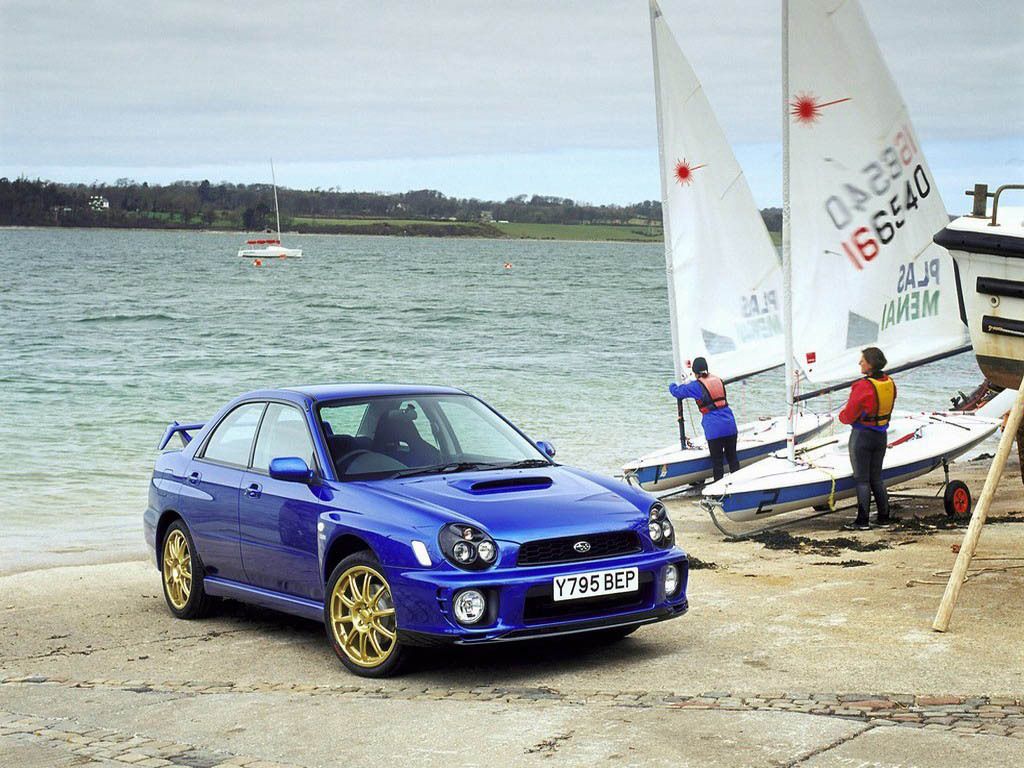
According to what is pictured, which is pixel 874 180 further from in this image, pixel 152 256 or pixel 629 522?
A: pixel 152 256

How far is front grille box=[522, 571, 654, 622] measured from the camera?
750 centimetres

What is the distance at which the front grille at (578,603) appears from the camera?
24.6 ft

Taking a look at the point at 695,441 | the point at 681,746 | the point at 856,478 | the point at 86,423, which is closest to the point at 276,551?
the point at 681,746

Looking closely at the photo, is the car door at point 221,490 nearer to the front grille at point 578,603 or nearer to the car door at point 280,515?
the car door at point 280,515

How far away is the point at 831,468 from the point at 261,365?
2879 centimetres

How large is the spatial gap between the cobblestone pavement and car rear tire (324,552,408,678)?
196 millimetres

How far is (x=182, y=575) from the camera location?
10.0 m

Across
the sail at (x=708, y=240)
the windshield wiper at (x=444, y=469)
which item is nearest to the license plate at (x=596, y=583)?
the windshield wiper at (x=444, y=469)

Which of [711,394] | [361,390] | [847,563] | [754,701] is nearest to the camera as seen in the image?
[754,701]

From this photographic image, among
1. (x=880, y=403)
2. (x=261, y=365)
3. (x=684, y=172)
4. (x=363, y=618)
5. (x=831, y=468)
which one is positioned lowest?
(x=261, y=365)

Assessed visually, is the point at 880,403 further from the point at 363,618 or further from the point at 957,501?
the point at 363,618

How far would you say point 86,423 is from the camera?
27.1 metres

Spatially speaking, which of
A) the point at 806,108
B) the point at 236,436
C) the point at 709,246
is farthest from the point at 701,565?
the point at 709,246

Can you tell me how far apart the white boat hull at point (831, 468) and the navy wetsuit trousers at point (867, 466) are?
31 cm
